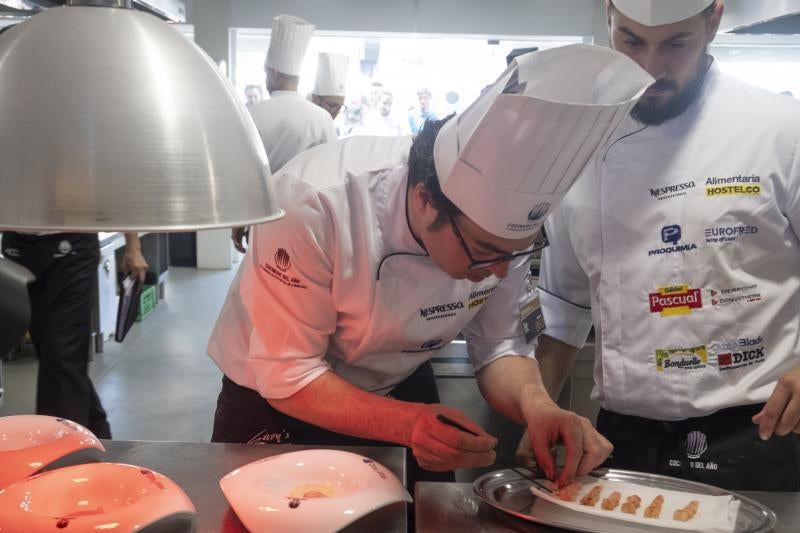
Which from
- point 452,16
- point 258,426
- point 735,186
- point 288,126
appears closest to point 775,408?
point 735,186

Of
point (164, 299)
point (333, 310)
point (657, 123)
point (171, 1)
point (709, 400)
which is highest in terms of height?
point (171, 1)

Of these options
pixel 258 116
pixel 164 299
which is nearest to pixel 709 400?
pixel 258 116

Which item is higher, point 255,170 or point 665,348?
point 255,170

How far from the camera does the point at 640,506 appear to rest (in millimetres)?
1267

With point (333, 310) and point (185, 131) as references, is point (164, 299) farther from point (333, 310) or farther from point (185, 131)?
point (185, 131)

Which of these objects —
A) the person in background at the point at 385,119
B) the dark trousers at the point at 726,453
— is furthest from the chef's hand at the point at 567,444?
the person in background at the point at 385,119

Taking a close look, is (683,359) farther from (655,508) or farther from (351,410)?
(351,410)

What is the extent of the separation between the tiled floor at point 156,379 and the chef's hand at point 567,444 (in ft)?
7.47

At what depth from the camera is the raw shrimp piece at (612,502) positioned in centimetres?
126

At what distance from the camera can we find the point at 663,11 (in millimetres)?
1429

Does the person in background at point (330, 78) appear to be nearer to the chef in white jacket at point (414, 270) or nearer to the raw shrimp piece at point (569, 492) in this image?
the chef in white jacket at point (414, 270)

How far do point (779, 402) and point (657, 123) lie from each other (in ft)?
1.94

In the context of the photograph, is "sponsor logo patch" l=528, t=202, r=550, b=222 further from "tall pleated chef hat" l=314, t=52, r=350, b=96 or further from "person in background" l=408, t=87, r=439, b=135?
"person in background" l=408, t=87, r=439, b=135

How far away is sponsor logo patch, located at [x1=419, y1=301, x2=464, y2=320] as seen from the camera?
149cm
